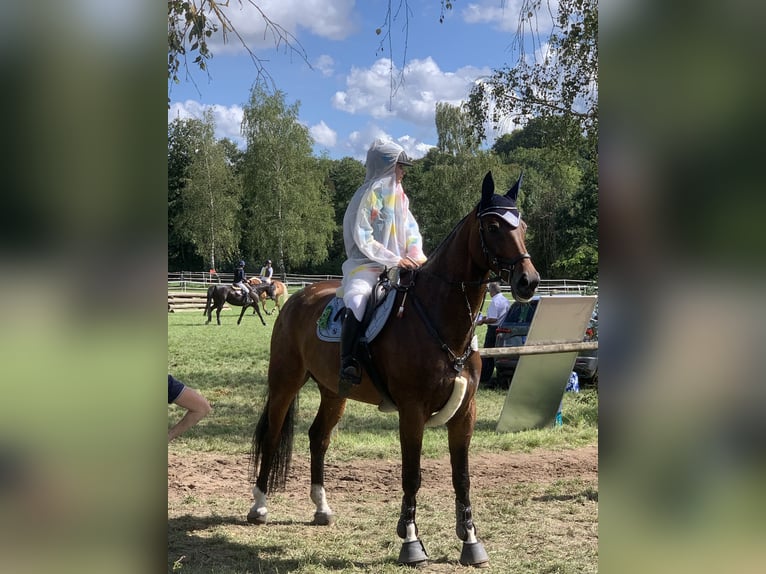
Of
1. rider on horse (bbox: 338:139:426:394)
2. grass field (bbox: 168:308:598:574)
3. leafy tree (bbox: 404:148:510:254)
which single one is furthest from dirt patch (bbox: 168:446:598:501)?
leafy tree (bbox: 404:148:510:254)

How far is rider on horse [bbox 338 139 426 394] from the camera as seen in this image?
173 inches

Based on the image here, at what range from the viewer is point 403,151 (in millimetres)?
4500

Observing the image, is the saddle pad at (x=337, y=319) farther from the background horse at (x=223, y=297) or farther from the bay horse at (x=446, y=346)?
the background horse at (x=223, y=297)

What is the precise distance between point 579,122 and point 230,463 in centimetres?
678

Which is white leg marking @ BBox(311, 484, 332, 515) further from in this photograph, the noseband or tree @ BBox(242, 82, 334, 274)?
tree @ BBox(242, 82, 334, 274)

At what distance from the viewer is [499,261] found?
145 inches

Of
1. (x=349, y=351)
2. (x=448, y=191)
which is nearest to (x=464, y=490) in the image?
(x=349, y=351)

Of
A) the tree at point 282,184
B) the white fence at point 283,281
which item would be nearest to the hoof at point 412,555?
the white fence at point 283,281

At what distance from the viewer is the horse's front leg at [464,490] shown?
4055 mm

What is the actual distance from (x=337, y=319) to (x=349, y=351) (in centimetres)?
44

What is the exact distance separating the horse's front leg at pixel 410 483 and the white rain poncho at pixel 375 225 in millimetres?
940

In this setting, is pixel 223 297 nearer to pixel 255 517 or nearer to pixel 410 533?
pixel 255 517
